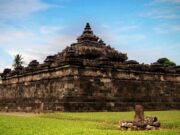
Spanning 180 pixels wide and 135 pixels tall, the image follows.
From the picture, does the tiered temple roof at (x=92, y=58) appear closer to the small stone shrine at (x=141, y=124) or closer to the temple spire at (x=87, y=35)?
the temple spire at (x=87, y=35)

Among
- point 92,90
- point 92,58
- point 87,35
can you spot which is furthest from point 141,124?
point 87,35

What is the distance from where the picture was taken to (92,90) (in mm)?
22516

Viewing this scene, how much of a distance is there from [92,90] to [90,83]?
48cm

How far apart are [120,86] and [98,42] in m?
4.74

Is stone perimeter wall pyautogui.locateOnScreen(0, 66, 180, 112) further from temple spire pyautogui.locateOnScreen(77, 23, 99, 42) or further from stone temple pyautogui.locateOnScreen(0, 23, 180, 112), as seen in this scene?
temple spire pyautogui.locateOnScreen(77, 23, 99, 42)

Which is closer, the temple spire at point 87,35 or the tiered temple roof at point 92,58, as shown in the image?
the tiered temple roof at point 92,58

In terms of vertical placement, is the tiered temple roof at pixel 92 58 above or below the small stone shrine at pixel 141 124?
above

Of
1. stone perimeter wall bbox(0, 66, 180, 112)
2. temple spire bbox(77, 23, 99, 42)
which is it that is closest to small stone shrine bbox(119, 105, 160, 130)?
stone perimeter wall bbox(0, 66, 180, 112)

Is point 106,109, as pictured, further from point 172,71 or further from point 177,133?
point 177,133

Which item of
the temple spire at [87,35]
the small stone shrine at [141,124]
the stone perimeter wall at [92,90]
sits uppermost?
the temple spire at [87,35]

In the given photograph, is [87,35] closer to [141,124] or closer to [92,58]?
[92,58]

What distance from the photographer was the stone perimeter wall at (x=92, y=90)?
21812 mm

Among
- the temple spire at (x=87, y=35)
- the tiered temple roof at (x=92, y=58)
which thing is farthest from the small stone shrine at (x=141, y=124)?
the temple spire at (x=87, y=35)

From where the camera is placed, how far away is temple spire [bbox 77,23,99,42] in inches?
1047
